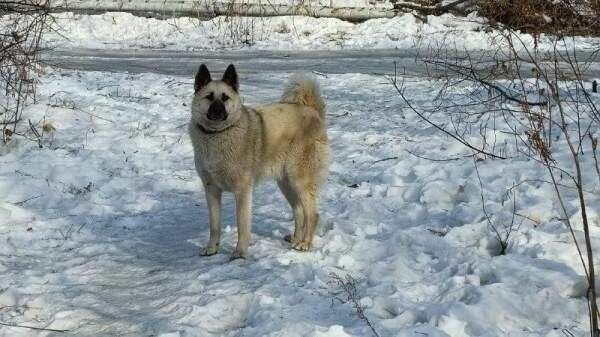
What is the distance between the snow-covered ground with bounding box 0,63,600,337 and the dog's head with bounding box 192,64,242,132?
113 centimetres

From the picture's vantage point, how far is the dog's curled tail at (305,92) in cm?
619

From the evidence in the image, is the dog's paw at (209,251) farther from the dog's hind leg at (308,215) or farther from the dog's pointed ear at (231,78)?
the dog's pointed ear at (231,78)

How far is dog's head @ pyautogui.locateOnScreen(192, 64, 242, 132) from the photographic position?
5535 mm

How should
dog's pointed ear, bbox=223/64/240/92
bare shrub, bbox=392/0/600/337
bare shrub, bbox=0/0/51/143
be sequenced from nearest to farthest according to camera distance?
bare shrub, bbox=392/0/600/337 < dog's pointed ear, bbox=223/64/240/92 < bare shrub, bbox=0/0/51/143

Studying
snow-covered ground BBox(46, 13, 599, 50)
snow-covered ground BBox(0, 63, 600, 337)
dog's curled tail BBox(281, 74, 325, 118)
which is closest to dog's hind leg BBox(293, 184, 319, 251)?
snow-covered ground BBox(0, 63, 600, 337)

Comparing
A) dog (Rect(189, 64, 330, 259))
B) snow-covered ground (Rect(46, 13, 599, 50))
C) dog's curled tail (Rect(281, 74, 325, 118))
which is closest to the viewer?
dog (Rect(189, 64, 330, 259))

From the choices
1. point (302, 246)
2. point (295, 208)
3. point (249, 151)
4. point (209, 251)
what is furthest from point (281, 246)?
point (249, 151)

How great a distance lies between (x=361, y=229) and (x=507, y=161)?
1.85 metres

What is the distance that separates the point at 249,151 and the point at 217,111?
463mm

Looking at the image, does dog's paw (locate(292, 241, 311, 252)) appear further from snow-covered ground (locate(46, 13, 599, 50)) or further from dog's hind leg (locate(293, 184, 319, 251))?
snow-covered ground (locate(46, 13, 599, 50))

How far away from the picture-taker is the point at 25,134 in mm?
8844

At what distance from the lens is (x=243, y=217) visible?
18.5 feet

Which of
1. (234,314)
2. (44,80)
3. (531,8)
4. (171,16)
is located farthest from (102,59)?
(234,314)

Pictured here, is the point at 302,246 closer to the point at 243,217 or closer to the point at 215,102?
the point at 243,217
